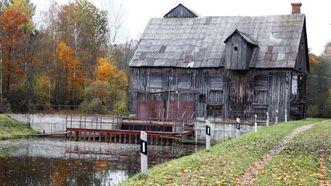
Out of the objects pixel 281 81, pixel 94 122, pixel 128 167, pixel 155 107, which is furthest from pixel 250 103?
pixel 128 167

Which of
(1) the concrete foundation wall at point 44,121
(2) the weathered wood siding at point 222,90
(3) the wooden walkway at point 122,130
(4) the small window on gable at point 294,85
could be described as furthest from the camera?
(1) the concrete foundation wall at point 44,121

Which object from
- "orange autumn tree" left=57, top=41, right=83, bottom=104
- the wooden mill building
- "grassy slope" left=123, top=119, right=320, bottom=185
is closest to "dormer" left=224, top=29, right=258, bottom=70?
the wooden mill building

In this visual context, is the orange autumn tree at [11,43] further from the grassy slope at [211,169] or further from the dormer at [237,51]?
the grassy slope at [211,169]

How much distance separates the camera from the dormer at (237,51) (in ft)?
138

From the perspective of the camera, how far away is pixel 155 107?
1783 inches

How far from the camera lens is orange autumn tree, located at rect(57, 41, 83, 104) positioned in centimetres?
5728

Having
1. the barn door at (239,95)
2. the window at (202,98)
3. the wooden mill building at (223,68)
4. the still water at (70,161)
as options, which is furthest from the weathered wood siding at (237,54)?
the still water at (70,161)

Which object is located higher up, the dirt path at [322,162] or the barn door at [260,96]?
the barn door at [260,96]

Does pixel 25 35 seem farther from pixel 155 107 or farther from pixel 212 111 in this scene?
pixel 212 111

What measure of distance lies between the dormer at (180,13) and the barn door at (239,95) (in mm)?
9688

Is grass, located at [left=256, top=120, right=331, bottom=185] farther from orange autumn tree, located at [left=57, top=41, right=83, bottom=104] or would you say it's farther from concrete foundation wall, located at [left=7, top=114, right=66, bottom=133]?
orange autumn tree, located at [left=57, top=41, right=83, bottom=104]

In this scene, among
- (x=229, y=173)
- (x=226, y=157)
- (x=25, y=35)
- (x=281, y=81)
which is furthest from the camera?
(x=25, y=35)

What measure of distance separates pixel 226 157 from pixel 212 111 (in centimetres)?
2716

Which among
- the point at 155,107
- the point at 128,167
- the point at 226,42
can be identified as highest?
the point at 226,42
